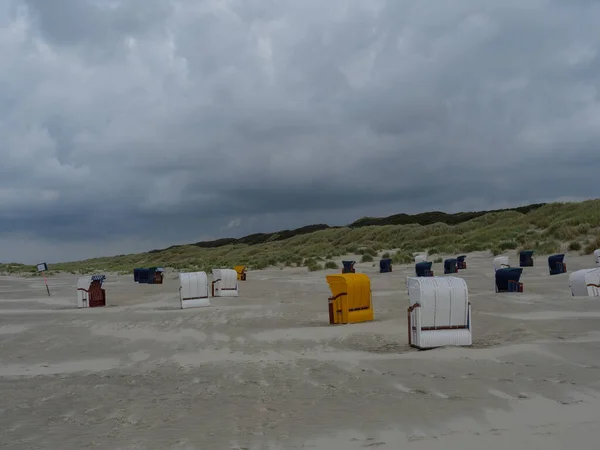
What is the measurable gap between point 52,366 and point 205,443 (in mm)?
6352

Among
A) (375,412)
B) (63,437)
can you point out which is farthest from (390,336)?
(63,437)

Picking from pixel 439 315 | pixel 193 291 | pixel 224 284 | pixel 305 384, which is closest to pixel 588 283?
pixel 439 315

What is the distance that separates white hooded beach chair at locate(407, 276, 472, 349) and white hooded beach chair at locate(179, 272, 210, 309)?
11204 millimetres

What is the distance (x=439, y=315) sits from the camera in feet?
35.2

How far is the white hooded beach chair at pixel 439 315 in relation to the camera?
421 inches

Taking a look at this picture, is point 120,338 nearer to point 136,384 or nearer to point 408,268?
point 136,384

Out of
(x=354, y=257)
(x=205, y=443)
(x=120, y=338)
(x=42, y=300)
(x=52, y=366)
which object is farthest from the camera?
(x=354, y=257)

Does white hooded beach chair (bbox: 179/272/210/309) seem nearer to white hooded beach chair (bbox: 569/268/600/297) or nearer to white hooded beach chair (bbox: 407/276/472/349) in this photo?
white hooded beach chair (bbox: 407/276/472/349)

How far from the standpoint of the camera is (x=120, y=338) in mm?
14477

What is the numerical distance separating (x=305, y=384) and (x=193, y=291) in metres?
12.7

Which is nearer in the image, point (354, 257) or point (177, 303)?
point (177, 303)

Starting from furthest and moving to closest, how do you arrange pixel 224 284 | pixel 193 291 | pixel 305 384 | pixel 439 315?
pixel 224 284 → pixel 193 291 → pixel 439 315 → pixel 305 384

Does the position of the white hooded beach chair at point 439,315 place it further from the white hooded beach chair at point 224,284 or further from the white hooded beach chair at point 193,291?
the white hooded beach chair at point 224,284

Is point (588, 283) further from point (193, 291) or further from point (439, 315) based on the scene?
point (193, 291)
